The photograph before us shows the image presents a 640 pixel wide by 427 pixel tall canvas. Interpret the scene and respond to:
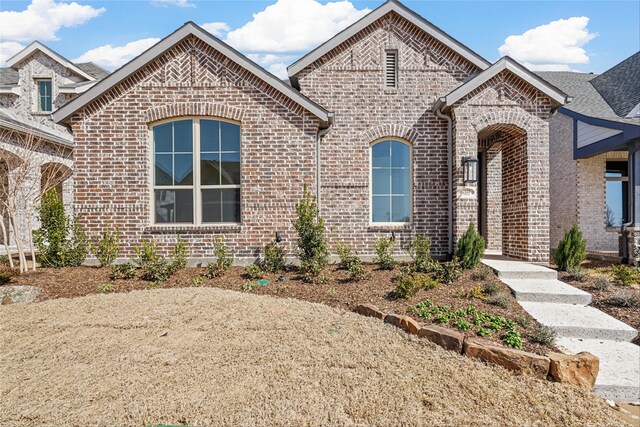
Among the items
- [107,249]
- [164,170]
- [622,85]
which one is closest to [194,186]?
[164,170]

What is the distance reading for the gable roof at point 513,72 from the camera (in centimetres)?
765

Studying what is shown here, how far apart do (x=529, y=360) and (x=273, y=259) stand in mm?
4624

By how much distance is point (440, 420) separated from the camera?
285 centimetres

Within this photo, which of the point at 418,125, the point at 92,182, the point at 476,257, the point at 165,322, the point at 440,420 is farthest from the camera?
the point at 418,125

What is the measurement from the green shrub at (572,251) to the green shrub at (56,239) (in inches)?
362

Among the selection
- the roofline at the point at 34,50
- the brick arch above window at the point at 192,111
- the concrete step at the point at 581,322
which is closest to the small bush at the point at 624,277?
the concrete step at the point at 581,322

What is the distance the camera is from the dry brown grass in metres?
2.91

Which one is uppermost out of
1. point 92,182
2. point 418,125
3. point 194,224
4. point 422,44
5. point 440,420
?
point 422,44

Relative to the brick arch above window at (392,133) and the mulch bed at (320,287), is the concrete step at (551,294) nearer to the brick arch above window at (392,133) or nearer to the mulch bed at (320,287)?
the mulch bed at (320,287)

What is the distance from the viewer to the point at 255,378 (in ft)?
10.9

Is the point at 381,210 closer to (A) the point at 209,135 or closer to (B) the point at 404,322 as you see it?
(A) the point at 209,135

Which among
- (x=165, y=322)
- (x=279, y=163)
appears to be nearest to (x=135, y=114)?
(x=279, y=163)

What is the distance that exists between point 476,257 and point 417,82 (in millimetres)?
4117

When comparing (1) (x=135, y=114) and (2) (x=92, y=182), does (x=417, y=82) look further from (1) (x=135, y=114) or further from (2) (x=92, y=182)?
(2) (x=92, y=182)
